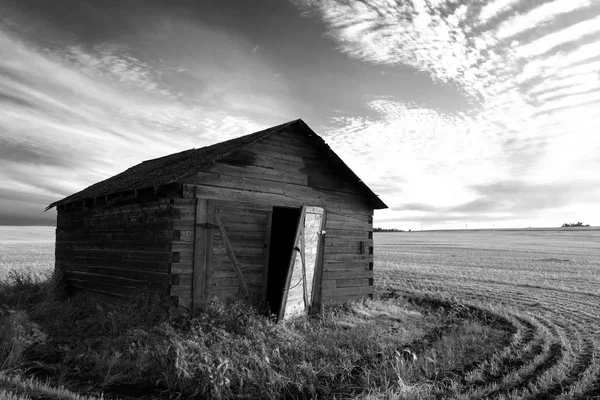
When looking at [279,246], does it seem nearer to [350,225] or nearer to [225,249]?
[350,225]

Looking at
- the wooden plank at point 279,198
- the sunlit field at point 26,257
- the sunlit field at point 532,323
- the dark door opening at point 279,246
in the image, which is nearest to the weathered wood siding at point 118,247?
the wooden plank at point 279,198

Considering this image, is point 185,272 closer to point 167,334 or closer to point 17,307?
point 167,334

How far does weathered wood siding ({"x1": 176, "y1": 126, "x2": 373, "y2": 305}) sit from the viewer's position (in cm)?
980

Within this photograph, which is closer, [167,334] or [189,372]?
[189,372]

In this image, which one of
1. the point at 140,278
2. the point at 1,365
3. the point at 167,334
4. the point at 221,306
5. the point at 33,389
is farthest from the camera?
the point at 140,278

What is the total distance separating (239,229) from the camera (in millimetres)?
10516

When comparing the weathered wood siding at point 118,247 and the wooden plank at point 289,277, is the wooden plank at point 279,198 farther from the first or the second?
the weathered wood siding at point 118,247

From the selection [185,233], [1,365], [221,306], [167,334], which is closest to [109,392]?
→ [167,334]

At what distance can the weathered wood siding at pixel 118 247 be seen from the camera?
9.84 metres

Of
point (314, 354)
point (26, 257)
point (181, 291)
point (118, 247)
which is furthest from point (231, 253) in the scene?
point (26, 257)

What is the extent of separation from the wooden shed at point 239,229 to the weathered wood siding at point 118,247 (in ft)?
0.09

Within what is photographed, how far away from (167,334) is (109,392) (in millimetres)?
1648

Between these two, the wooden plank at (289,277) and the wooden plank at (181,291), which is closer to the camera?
the wooden plank at (181,291)

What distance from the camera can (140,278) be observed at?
10.6 metres
